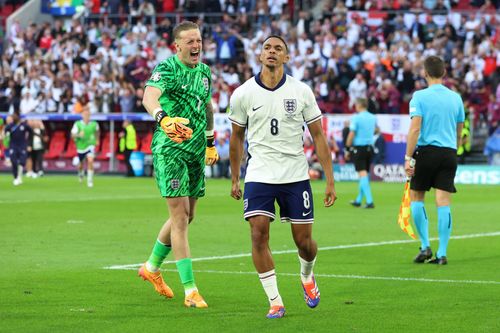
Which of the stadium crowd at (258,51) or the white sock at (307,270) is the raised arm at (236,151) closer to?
the white sock at (307,270)

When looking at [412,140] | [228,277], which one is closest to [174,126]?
[228,277]

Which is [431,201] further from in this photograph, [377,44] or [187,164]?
[187,164]

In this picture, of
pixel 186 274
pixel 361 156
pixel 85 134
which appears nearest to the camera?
pixel 186 274

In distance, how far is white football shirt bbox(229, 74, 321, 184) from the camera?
398 inches

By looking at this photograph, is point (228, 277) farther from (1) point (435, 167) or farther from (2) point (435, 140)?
(2) point (435, 140)

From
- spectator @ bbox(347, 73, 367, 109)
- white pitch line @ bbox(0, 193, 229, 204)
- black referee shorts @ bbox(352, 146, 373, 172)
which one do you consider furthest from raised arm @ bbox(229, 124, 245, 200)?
spectator @ bbox(347, 73, 367, 109)

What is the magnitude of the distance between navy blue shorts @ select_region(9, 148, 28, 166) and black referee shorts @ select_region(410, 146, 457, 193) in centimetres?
2293

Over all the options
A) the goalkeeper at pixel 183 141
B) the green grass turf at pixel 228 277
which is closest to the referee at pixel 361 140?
the green grass turf at pixel 228 277

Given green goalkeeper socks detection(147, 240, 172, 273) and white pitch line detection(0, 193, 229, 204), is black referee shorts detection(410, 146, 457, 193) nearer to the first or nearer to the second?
green goalkeeper socks detection(147, 240, 172, 273)

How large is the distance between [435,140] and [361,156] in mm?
11893

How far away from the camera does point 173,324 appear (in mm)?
9656

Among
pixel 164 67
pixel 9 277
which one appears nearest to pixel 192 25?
pixel 164 67

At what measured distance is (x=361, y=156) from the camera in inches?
1027

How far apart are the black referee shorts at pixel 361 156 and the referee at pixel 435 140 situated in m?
11.6
